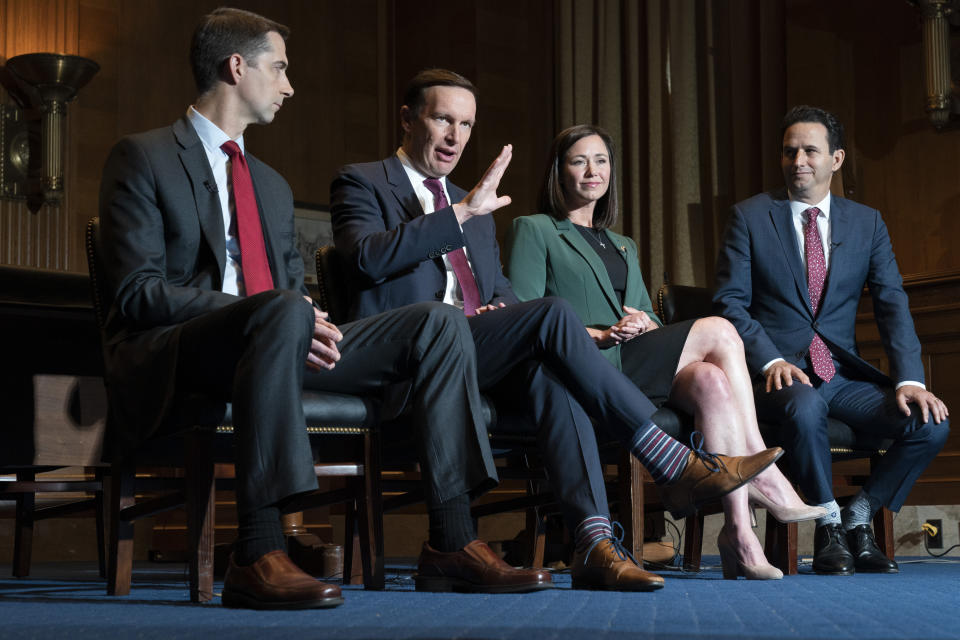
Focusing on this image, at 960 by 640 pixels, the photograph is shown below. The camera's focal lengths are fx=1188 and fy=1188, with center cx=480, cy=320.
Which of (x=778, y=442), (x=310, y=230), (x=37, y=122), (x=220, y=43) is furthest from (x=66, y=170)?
(x=778, y=442)

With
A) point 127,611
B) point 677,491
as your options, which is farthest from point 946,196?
point 127,611

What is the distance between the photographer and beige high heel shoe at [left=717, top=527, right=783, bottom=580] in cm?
263

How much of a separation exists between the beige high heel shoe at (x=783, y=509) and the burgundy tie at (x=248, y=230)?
3.99 ft

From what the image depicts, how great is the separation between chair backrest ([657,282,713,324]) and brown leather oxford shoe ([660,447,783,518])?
1.15 meters

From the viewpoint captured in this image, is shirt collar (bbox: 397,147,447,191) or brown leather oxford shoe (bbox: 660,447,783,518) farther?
shirt collar (bbox: 397,147,447,191)

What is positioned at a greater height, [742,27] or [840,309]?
[742,27]

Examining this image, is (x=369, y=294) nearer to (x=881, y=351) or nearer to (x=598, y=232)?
(x=598, y=232)

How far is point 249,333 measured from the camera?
6.58 ft

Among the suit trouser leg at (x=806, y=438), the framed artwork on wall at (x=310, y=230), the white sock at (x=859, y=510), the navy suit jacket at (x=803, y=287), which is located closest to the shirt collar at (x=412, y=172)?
the navy suit jacket at (x=803, y=287)

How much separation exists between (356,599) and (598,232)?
1624mm

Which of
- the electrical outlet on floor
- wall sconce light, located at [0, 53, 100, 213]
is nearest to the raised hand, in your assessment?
the electrical outlet on floor

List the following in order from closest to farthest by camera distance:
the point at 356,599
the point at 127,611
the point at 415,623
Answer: the point at 415,623 → the point at 127,611 → the point at 356,599

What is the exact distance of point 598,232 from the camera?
3.42 metres

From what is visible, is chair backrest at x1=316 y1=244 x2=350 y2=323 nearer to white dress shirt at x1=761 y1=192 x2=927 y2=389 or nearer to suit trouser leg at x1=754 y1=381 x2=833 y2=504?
suit trouser leg at x1=754 y1=381 x2=833 y2=504
